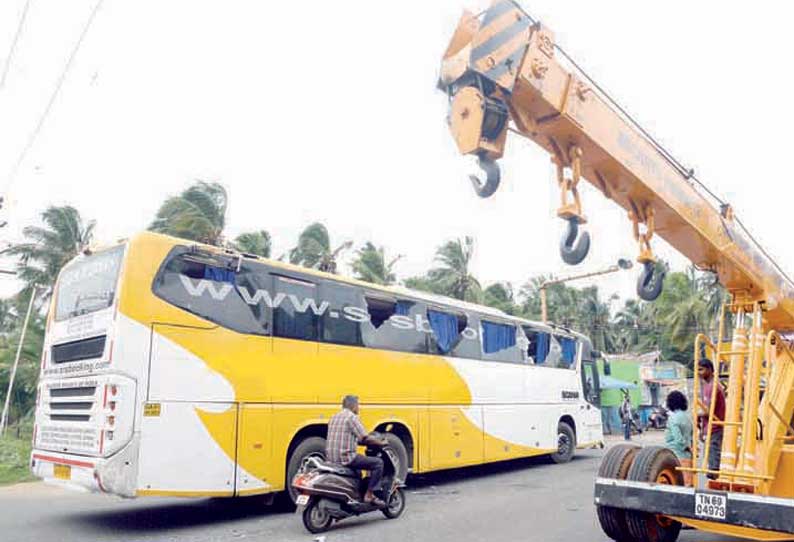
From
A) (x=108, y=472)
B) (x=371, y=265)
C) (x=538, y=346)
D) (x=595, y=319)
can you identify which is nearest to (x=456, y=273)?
(x=371, y=265)

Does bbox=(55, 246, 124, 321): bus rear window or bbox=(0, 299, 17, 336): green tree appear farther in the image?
bbox=(0, 299, 17, 336): green tree

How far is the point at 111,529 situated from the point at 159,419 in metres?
1.55

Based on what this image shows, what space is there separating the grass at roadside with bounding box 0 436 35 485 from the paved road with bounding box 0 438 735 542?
A: 102 cm

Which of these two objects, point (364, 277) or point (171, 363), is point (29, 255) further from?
point (171, 363)

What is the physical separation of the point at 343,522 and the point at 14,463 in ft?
31.3

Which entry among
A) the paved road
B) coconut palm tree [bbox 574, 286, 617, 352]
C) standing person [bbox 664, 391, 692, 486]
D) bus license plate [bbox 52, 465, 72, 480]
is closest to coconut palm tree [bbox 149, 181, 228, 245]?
the paved road

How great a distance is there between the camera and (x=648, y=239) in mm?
6434

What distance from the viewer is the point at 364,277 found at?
3033 centimetres

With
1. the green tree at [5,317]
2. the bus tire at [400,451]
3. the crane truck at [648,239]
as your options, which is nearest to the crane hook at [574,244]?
the crane truck at [648,239]

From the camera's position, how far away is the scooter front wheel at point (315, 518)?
741 cm

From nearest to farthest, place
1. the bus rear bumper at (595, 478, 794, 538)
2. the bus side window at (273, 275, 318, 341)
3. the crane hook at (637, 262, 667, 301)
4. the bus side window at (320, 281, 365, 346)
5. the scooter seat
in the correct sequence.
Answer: the bus rear bumper at (595, 478, 794, 538)
the crane hook at (637, 262, 667, 301)
the scooter seat
the bus side window at (273, 275, 318, 341)
the bus side window at (320, 281, 365, 346)

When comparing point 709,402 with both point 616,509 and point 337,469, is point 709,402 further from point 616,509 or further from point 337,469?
point 337,469

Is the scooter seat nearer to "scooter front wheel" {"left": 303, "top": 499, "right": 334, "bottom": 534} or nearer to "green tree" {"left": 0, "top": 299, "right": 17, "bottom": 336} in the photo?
"scooter front wheel" {"left": 303, "top": 499, "right": 334, "bottom": 534}

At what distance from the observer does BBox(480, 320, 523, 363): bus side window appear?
1253 centimetres
